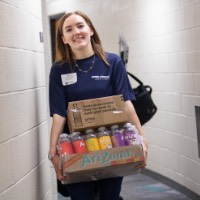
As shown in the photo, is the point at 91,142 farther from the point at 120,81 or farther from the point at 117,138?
the point at 120,81

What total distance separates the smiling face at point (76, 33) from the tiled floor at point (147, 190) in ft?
6.09

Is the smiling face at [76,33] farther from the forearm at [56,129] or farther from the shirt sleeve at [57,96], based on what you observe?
the forearm at [56,129]

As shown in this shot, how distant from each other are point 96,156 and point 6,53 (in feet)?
2.20

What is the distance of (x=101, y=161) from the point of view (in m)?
1.91

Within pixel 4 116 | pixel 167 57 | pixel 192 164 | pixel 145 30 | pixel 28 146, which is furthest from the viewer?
pixel 145 30

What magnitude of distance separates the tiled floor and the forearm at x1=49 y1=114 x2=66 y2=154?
1.56 meters

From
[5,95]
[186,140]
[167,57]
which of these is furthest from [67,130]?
[167,57]

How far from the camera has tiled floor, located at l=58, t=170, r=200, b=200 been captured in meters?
3.53

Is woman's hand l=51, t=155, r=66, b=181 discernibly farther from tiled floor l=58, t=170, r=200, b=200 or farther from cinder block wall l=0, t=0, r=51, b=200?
tiled floor l=58, t=170, r=200, b=200

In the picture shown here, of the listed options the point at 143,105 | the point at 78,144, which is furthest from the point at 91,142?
the point at 143,105

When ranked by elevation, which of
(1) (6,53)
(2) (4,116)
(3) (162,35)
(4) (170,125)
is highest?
(3) (162,35)

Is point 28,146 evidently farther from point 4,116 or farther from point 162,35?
point 162,35

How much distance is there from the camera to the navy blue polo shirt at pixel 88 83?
7.04ft

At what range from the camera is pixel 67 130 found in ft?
7.37
